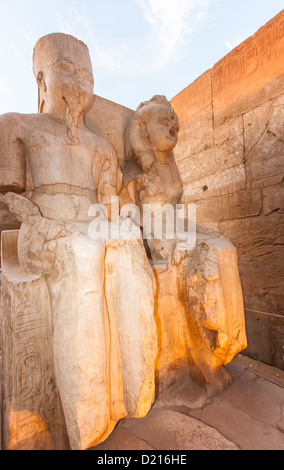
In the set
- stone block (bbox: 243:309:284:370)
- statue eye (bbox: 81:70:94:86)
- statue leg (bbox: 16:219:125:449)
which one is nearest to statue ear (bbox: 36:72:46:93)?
statue eye (bbox: 81:70:94:86)

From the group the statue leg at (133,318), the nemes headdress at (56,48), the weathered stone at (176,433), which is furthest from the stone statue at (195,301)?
the nemes headdress at (56,48)

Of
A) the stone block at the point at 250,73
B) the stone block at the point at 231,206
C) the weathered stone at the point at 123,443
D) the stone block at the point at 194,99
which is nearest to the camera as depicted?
the weathered stone at the point at 123,443

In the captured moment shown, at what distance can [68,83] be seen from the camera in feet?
5.09

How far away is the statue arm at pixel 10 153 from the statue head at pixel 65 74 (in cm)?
32

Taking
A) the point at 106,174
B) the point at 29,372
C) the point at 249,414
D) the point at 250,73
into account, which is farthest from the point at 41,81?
the point at 249,414

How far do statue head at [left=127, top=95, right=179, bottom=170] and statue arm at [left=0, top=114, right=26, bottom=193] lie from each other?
94cm

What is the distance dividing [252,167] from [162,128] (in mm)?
1497

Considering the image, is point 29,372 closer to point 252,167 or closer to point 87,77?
point 87,77

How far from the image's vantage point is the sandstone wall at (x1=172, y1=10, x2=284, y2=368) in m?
2.63

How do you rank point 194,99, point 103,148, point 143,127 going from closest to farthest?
point 103,148
point 143,127
point 194,99

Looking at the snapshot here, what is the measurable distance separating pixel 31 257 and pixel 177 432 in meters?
1.27

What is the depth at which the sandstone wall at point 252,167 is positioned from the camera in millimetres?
2627

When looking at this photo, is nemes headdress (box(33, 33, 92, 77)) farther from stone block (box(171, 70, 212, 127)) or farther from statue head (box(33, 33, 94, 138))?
stone block (box(171, 70, 212, 127))

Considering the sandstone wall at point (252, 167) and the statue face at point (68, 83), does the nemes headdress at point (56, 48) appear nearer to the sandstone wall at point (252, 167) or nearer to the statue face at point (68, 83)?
the statue face at point (68, 83)
